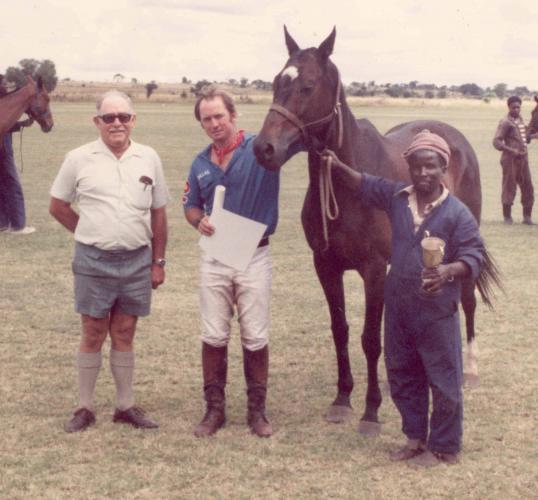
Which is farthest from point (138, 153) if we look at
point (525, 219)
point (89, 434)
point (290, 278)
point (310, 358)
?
point (525, 219)

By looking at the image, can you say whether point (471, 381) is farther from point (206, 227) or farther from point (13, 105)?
point (13, 105)

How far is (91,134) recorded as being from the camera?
34.1 meters

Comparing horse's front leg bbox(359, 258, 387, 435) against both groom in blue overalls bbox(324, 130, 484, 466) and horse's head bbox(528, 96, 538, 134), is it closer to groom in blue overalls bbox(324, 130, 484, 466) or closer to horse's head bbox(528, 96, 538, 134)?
groom in blue overalls bbox(324, 130, 484, 466)

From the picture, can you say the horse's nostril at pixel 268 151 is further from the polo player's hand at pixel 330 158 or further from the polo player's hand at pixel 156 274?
the polo player's hand at pixel 156 274

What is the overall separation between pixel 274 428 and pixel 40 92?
10.4 meters

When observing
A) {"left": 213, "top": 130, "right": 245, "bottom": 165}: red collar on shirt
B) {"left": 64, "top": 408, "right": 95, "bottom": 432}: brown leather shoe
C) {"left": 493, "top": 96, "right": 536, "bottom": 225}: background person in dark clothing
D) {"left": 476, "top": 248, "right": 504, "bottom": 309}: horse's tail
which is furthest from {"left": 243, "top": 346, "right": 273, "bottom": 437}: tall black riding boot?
{"left": 493, "top": 96, "right": 536, "bottom": 225}: background person in dark clothing

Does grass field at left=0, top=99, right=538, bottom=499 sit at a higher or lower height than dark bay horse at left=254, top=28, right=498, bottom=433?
lower

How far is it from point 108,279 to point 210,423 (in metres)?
1.07

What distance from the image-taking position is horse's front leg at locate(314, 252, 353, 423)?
578 cm

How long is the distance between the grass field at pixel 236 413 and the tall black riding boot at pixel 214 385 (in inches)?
3.9

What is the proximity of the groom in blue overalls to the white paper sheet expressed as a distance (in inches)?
27.1

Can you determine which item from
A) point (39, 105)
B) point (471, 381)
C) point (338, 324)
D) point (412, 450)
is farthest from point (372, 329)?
point (39, 105)

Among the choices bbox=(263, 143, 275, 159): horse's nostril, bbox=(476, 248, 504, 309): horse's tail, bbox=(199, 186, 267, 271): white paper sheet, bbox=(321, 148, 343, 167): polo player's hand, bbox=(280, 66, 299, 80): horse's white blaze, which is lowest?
bbox=(476, 248, 504, 309): horse's tail

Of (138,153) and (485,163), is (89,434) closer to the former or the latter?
(138,153)
